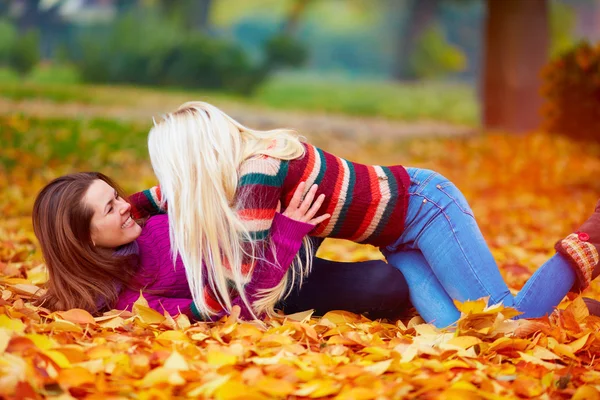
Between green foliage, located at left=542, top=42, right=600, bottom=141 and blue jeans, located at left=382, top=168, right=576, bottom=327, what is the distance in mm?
4270

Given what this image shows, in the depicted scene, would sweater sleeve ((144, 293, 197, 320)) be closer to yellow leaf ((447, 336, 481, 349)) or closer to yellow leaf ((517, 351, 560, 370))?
yellow leaf ((447, 336, 481, 349))

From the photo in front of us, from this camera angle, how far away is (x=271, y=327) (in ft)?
9.03

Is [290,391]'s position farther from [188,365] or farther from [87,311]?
[87,311]

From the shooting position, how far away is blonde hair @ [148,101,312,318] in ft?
8.50

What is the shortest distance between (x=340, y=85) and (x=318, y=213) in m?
7.78

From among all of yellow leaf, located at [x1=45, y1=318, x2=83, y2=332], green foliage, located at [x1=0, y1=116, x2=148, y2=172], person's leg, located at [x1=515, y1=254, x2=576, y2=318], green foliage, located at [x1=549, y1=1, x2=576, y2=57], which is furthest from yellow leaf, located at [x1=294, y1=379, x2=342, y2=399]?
green foliage, located at [x1=549, y1=1, x2=576, y2=57]

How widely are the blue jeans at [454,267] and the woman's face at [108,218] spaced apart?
1019 mm

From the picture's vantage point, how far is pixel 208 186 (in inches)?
102

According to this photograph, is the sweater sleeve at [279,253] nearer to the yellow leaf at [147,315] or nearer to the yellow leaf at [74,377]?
the yellow leaf at [147,315]

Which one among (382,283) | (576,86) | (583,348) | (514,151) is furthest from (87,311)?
(514,151)

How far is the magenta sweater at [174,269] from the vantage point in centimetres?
265

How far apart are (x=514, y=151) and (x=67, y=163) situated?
183 inches

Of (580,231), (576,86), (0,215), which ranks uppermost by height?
(576,86)

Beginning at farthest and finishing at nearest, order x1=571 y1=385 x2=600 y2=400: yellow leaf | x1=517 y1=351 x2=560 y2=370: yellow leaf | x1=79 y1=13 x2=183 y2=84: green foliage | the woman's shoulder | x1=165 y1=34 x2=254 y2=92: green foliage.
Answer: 1. x1=165 y1=34 x2=254 y2=92: green foliage
2. x1=79 y1=13 x2=183 y2=84: green foliage
3. the woman's shoulder
4. x1=517 y1=351 x2=560 y2=370: yellow leaf
5. x1=571 y1=385 x2=600 y2=400: yellow leaf
